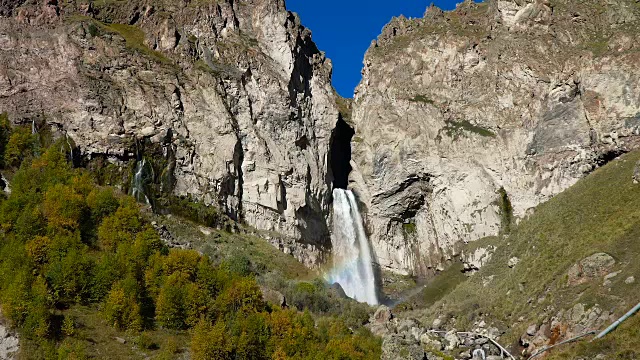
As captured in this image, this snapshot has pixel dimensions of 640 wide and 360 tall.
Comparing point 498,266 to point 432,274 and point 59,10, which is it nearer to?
point 432,274

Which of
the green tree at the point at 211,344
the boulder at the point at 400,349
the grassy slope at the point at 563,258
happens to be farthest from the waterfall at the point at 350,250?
the green tree at the point at 211,344

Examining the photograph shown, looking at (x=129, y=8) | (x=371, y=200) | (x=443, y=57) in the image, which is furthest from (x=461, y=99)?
(x=129, y=8)

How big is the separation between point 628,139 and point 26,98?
64.0 metres

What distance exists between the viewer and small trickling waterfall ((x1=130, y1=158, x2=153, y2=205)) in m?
66.3

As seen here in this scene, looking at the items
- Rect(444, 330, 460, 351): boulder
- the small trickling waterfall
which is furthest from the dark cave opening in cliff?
Rect(444, 330, 460, 351): boulder

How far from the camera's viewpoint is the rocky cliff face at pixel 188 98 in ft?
227

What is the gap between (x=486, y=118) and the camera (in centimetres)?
7556

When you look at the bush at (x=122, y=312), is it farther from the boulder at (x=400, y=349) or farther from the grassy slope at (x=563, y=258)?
the grassy slope at (x=563, y=258)

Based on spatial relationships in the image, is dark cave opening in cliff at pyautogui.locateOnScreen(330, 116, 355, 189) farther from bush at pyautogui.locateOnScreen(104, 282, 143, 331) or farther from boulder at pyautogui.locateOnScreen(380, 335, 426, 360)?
bush at pyautogui.locateOnScreen(104, 282, 143, 331)

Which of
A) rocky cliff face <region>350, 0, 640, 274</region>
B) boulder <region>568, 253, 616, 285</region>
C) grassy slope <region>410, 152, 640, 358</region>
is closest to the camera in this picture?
grassy slope <region>410, 152, 640, 358</region>

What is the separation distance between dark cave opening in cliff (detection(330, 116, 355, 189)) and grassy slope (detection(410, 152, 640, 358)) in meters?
26.6

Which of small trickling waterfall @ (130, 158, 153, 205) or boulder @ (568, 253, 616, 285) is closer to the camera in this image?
boulder @ (568, 253, 616, 285)

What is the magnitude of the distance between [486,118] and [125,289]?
163 ft

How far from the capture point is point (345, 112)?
95.9m
